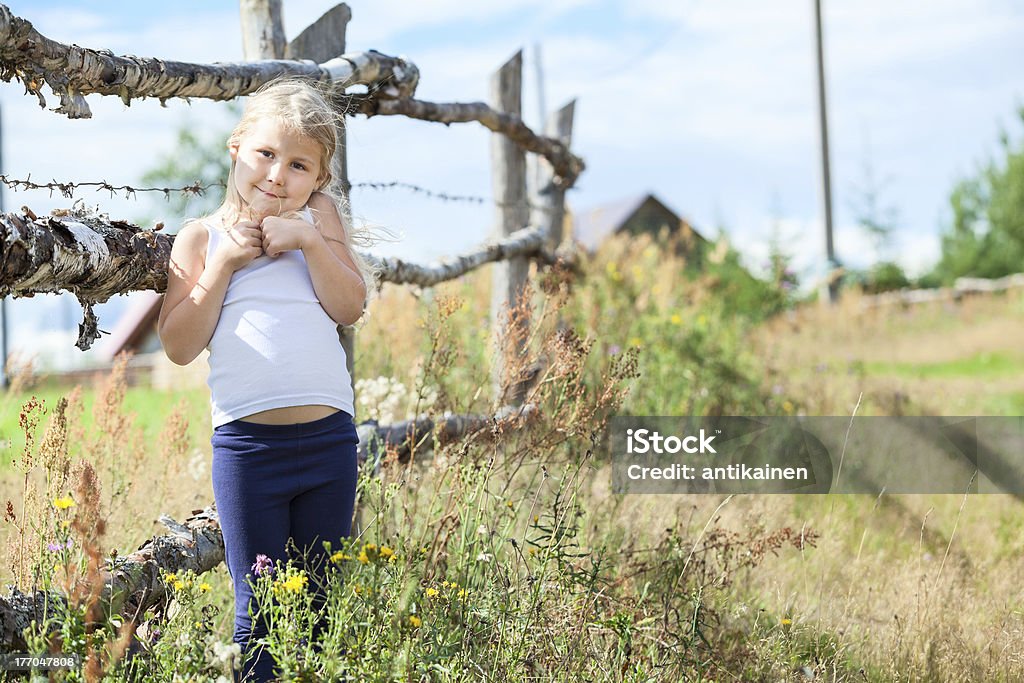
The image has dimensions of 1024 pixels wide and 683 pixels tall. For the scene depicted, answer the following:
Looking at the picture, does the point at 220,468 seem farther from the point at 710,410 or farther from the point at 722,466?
the point at 710,410

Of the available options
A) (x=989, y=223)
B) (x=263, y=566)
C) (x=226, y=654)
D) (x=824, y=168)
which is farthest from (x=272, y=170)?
(x=989, y=223)

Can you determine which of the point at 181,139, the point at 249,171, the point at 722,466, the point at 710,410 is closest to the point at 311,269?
the point at 249,171

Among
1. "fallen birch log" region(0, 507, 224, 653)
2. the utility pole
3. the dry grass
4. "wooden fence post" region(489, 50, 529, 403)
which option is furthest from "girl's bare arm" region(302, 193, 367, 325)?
the utility pole

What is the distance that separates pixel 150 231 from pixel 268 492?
705 mm

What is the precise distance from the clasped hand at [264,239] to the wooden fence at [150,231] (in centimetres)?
24

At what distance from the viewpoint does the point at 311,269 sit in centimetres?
217

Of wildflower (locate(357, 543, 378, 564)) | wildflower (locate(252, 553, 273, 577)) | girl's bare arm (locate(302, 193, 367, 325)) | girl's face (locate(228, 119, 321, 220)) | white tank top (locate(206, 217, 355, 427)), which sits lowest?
wildflower (locate(252, 553, 273, 577))

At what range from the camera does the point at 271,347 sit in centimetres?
210

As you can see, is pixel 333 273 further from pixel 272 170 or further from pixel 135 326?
pixel 135 326

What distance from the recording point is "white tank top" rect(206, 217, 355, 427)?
2076 mm

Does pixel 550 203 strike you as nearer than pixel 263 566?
No

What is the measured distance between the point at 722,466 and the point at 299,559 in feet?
9.19

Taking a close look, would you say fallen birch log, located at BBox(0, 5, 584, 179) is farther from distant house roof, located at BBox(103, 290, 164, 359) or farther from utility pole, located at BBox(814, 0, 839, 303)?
distant house roof, located at BBox(103, 290, 164, 359)

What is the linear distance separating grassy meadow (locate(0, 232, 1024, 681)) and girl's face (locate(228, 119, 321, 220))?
1.83ft
